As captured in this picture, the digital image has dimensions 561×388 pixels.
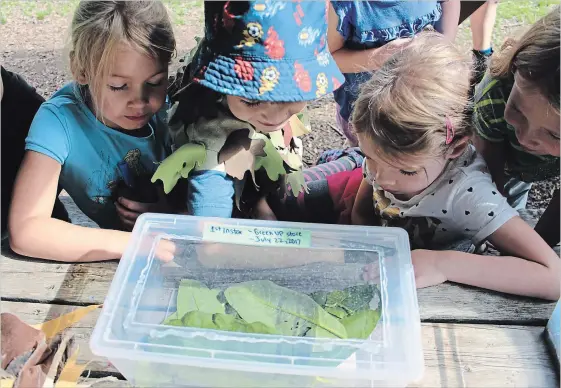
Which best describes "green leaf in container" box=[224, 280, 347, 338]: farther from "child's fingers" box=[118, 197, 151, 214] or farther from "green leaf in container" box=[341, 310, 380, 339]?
"child's fingers" box=[118, 197, 151, 214]

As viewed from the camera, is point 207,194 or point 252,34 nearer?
point 252,34

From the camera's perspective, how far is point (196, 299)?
81 centimetres

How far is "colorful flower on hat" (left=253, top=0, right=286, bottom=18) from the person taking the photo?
33.7 inches

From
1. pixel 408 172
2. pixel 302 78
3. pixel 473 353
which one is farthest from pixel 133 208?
pixel 473 353

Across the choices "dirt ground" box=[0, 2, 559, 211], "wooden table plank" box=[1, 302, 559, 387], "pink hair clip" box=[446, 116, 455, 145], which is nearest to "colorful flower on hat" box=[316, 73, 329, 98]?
"pink hair clip" box=[446, 116, 455, 145]

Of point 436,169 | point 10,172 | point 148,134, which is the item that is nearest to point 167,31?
point 148,134

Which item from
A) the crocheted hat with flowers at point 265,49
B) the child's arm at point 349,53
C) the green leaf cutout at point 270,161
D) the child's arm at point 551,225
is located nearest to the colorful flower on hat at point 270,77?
the crocheted hat with flowers at point 265,49

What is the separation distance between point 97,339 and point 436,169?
0.63m

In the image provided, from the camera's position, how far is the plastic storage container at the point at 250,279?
66 centimetres

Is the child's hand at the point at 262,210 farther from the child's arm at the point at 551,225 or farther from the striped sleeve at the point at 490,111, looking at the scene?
the child's arm at the point at 551,225

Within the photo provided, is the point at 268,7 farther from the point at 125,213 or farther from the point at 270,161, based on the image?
the point at 125,213

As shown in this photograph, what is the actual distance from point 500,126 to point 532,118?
16cm

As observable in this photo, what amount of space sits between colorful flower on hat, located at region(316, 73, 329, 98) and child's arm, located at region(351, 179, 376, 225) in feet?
0.98

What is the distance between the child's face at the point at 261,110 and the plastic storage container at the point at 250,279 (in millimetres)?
216
